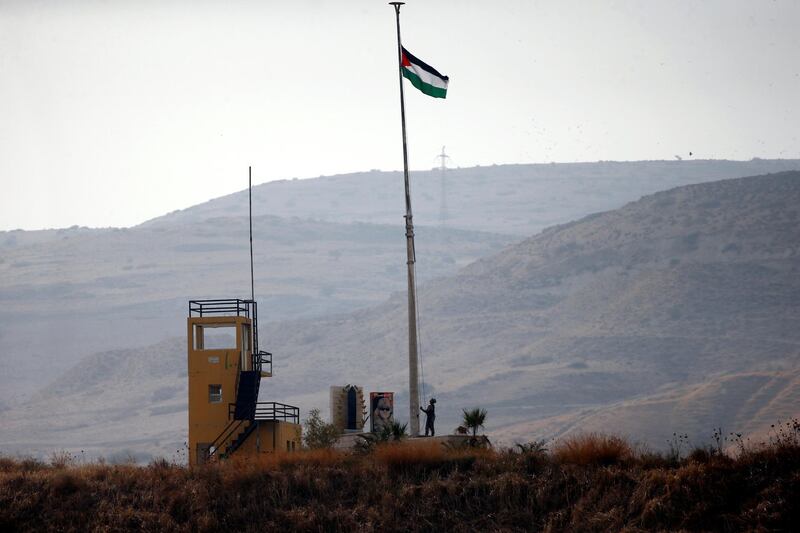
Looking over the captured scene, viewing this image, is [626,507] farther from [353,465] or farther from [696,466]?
[353,465]

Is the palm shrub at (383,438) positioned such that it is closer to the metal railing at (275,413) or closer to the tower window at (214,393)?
the metal railing at (275,413)

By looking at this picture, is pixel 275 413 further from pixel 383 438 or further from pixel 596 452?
pixel 596 452

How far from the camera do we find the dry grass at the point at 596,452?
30.8 metres

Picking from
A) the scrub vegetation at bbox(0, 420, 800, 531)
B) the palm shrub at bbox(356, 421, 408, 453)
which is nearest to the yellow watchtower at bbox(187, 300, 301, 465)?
the palm shrub at bbox(356, 421, 408, 453)

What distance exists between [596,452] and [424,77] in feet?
43.1

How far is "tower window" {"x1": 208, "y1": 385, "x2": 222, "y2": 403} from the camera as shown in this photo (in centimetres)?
4200

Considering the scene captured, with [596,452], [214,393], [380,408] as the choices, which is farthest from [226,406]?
[596,452]

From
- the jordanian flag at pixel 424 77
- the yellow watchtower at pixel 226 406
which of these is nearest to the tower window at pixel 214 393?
the yellow watchtower at pixel 226 406

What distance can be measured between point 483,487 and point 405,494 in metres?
1.67

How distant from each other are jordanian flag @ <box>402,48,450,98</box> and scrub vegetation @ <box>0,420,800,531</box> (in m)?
10.8

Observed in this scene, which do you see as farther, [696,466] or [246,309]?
[246,309]

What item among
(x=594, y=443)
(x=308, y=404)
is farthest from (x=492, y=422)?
(x=594, y=443)

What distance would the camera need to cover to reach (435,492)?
30688 millimetres

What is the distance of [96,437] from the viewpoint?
19812 cm
